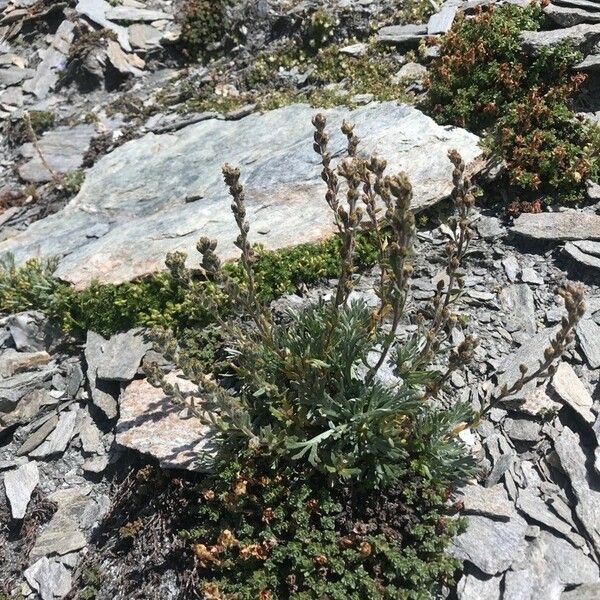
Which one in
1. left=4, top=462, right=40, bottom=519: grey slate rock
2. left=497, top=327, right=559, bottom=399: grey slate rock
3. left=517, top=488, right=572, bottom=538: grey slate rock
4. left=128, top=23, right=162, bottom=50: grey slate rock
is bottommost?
left=4, top=462, right=40, bottom=519: grey slate rock

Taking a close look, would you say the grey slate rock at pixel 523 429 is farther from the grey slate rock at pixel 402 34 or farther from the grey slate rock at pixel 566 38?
the grey slate rock at pixel 402 34

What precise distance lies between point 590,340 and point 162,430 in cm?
377

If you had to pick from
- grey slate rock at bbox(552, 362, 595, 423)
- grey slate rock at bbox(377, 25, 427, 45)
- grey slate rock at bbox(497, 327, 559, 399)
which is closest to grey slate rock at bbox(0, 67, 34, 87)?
grey slate rock at bbox(377, 25, 427, 45)

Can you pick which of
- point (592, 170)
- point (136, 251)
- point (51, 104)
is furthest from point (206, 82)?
point (592, 170)

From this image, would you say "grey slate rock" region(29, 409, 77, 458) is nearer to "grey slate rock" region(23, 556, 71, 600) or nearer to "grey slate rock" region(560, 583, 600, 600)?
"grey slate rock" region(23, 556, 71, 600)

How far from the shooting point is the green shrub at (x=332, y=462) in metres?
4.42

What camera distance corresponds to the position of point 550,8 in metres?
8.20

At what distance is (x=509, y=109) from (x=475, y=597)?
5207 millimetres

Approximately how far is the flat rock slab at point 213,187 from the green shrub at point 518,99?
0.36 m

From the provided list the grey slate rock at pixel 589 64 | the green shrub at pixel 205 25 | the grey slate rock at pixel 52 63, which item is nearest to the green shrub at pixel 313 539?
the grey slate rock at pixel 589 64

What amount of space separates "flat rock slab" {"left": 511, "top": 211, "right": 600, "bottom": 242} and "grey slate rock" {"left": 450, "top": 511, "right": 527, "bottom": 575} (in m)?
2.93

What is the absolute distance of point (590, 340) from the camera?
5672 mm

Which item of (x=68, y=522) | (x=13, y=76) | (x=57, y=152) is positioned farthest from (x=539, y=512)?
(x=13, y=76)

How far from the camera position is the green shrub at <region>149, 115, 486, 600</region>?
4.42 m
